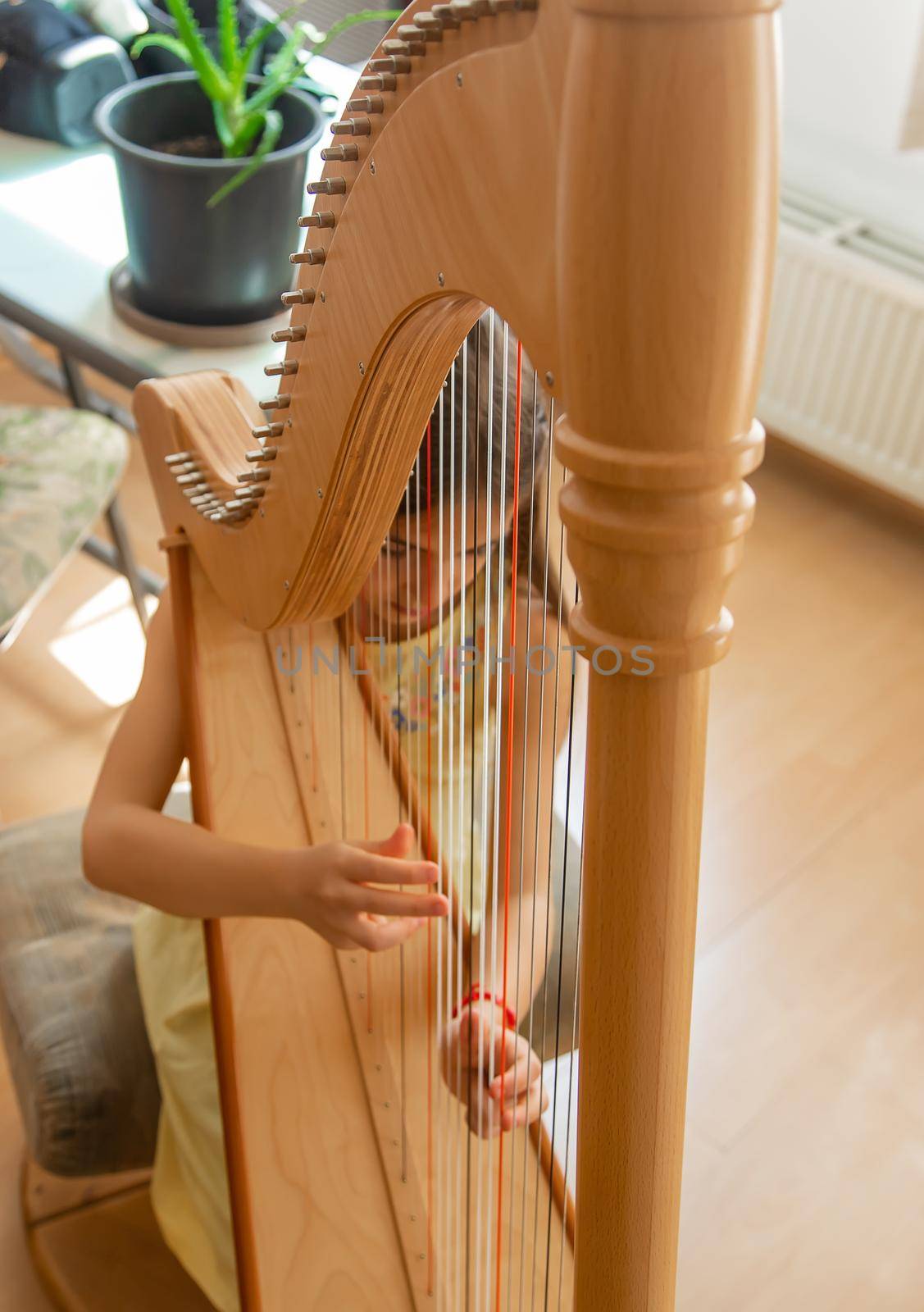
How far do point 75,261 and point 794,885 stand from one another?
1239mm

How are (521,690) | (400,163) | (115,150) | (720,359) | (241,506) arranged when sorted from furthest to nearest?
(115,150)
(521,690)
(241,506)
(400,163)
(720,359)

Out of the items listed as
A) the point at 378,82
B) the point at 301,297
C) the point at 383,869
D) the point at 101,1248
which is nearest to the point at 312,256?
the point at 301,297

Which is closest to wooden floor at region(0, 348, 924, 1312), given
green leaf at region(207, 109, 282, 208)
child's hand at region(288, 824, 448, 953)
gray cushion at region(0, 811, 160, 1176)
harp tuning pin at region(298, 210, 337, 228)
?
gray cushion at region(0, 811, 160, 1176)

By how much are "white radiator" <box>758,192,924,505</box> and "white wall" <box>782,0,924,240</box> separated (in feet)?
0.16

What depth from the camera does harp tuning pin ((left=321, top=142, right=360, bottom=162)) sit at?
0.53m

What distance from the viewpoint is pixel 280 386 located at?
69cm

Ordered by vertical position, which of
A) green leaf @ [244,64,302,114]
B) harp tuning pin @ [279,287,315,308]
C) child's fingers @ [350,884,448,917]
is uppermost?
harp tuning pin @ [279,287,315,308]

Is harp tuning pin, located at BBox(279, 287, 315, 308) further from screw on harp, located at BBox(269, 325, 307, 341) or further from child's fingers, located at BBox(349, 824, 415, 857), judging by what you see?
child's fingers, located at BBox(349, 824, 415, 857)

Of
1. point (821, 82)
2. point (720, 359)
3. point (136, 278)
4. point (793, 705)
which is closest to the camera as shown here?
point (720, 359)

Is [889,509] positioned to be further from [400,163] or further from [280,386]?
[400,163]

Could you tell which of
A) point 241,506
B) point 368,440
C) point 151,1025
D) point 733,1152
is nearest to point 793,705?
point 733,1152

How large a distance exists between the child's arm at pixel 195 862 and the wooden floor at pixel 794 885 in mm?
585

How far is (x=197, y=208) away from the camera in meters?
1.37

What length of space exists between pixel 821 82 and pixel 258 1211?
7.36 feet
